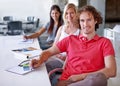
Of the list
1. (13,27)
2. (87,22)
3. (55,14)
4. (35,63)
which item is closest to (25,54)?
(35,63)

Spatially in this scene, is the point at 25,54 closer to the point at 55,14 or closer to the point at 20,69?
the point at 20,69

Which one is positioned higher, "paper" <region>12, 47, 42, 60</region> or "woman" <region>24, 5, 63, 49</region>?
"woman" <region>24, 5, 63, 49</region>

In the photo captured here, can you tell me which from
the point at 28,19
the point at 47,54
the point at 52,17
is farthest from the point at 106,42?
the point at 28,19

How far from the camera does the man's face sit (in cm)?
182

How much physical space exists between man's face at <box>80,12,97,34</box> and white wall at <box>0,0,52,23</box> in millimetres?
6824

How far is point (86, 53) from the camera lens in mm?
1796

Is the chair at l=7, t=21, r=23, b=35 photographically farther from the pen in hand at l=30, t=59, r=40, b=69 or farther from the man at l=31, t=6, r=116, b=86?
the pen in hand at l=30, t=59, r=40, b=69

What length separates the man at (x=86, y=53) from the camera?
5.53 feet

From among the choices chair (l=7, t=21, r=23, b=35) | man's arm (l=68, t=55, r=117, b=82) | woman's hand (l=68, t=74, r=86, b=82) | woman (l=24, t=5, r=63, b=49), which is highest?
woman (l=24, t=5, r=63, b=49)

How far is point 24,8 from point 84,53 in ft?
23.3

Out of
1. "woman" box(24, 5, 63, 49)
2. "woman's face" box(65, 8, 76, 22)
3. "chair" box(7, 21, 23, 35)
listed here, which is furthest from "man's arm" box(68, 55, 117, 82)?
"chair" box(7, 21, 23, 35)

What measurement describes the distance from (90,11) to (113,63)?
45 centimetres

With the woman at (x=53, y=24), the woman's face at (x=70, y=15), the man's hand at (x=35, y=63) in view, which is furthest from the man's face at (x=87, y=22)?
the woman at (x=53, y=24)

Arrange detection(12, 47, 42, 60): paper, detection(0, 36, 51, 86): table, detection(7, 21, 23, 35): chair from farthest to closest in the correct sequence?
detection(7, 21, 23, 35): chair, detection(12, 47, 42, 60): paper, detection(0, 36, 51, 86): table
